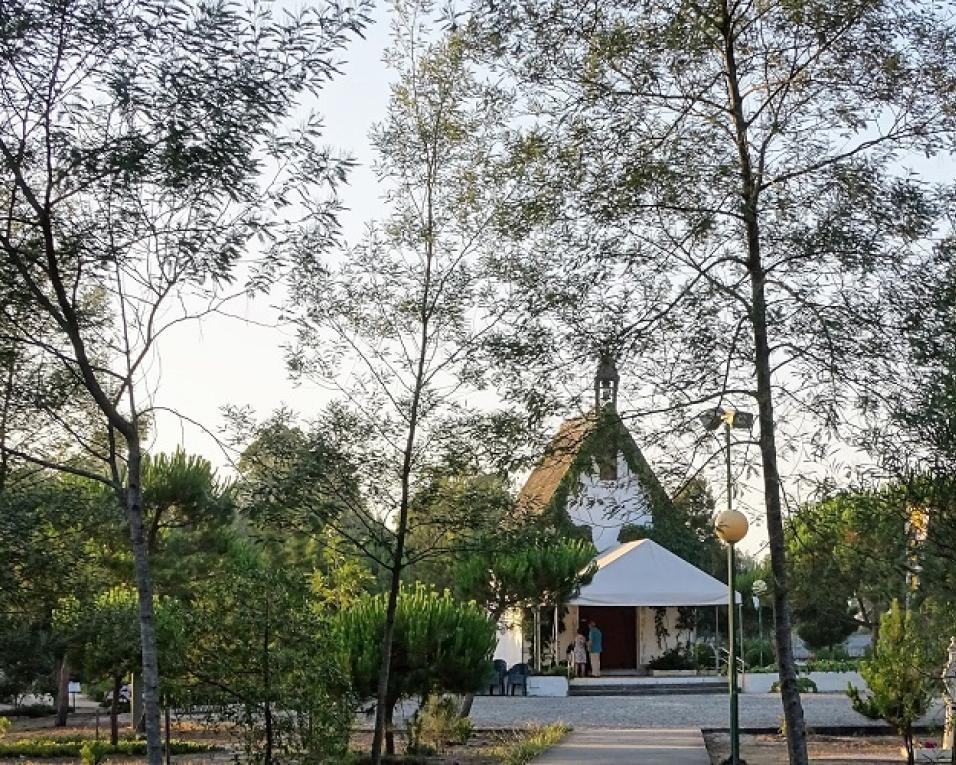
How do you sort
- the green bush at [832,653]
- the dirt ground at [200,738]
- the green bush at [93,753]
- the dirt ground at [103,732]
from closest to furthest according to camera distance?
the green bush at [93,753] → the dirt ground at [200,738] → the dirt ground at [103,732] → the green bush at [832,653]

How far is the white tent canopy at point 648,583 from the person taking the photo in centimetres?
3559

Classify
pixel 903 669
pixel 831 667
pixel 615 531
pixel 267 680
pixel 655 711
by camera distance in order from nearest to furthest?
pixel 267 680 < pixel 903 669 < pixel 655 711 < pixel 831 667 < pixel 615 531

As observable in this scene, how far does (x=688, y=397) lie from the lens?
1018cm

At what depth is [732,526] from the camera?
42.8 feet

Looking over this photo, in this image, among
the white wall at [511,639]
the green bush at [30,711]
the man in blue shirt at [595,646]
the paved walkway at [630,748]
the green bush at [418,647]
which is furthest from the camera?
the white wall at [511,639]

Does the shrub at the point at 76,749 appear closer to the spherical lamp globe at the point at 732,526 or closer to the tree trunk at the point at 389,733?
the tree trunk at the point at 389,733

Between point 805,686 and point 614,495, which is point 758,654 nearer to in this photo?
point 805,686

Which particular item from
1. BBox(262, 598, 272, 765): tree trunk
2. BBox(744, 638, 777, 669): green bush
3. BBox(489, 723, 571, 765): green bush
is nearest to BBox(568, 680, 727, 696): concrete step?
BBox(744, 638, 777, 669): green bush

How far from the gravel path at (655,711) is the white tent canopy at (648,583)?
11.5ft

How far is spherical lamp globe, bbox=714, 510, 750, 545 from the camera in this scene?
12.8 metres

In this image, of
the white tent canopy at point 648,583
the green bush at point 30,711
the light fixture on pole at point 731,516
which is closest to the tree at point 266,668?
the light fixture on pole at point 731,516

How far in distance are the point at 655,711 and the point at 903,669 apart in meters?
12.4

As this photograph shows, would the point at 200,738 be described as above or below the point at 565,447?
below

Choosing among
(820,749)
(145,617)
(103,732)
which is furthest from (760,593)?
(103,732)
